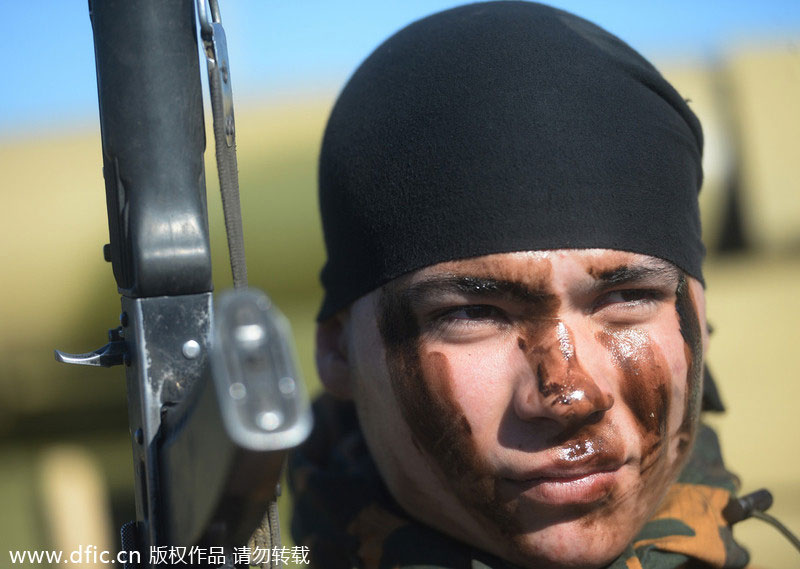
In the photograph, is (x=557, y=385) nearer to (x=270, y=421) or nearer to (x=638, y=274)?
(x=638, y=274)

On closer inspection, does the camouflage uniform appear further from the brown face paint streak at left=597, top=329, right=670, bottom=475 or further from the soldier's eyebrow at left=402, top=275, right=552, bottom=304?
the soldier's eyebrow at left=402, top=275, right=552, bottom=304

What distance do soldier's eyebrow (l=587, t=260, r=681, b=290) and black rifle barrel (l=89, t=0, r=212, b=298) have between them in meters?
0.44

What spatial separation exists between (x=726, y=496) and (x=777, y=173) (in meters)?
1.17

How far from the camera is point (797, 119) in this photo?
2152 millimetres

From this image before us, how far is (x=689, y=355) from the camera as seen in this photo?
1069 mm

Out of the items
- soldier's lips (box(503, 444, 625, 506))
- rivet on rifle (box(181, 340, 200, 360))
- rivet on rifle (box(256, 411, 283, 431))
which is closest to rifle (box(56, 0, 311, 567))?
rivet on rifle (box(181, 340, 200, 360))

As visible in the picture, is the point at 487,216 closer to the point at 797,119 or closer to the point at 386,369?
the point at 386,369

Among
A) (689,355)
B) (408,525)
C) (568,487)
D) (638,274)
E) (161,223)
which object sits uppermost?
(161,223)

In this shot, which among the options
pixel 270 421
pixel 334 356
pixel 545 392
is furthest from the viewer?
pixel 334 356

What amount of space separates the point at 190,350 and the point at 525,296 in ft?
1.22

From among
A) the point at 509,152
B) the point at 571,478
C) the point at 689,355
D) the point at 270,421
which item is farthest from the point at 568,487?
the point at 270,421

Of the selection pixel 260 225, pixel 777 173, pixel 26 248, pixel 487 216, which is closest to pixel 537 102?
pixel 487 216

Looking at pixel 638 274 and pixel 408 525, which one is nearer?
pixel 638 274

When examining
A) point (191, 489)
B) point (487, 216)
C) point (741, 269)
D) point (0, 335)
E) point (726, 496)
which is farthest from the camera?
point (741, 269)
